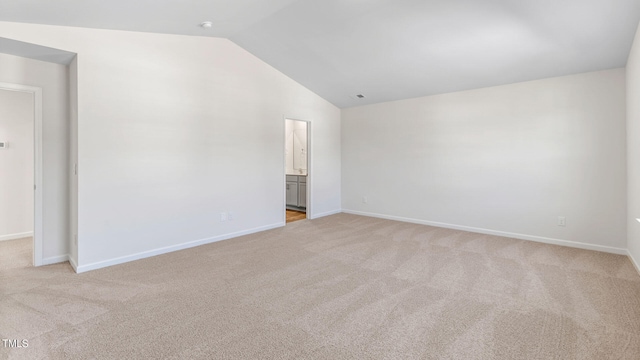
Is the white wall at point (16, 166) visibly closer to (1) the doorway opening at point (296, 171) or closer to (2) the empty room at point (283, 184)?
(2) the empty room at point (283, 184)

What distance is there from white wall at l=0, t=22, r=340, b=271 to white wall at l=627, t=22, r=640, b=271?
14.5 ft

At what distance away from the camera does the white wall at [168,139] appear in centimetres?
322

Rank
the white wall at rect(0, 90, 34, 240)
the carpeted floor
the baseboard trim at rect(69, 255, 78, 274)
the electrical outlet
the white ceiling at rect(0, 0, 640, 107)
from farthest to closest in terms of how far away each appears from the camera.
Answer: the carpeted floor → the white wall at rect(0, 90, 34, 240) → the electrical outlet → the baseboard trim at rect(69, 255, 78, 274) → the white ceiling at rect(0, 0, 640, 107)

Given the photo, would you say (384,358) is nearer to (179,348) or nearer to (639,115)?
(179,348)

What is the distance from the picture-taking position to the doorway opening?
702cm

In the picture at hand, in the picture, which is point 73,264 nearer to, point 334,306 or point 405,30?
point 334,306

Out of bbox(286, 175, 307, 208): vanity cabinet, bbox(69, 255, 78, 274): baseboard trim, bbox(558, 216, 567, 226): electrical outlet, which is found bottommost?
bbox(69, 255, 78, 274): baseboard trim

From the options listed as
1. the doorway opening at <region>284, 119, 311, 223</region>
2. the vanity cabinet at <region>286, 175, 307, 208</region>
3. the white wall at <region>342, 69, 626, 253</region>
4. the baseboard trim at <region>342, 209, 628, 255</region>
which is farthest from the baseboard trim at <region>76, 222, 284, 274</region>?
the white wall at <region>342, 69, 626, 253</region>

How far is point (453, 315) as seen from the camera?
2254 mm

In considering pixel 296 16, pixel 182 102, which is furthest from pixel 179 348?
pixel 296 16

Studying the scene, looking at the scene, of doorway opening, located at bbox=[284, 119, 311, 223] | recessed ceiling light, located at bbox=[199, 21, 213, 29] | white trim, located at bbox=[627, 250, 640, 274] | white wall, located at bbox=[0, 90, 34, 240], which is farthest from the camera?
doorway opening, located at bbox=[284, 119, 311, 223]

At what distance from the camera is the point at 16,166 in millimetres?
4484

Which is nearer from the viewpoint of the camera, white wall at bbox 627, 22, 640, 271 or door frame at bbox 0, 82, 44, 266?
white wall at bbox 627, 22, 640, 271

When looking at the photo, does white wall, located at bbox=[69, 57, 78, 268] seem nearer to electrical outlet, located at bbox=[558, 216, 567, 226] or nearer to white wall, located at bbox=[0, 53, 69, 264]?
white wall, located at bbox=[0, 53, 69, 264]
